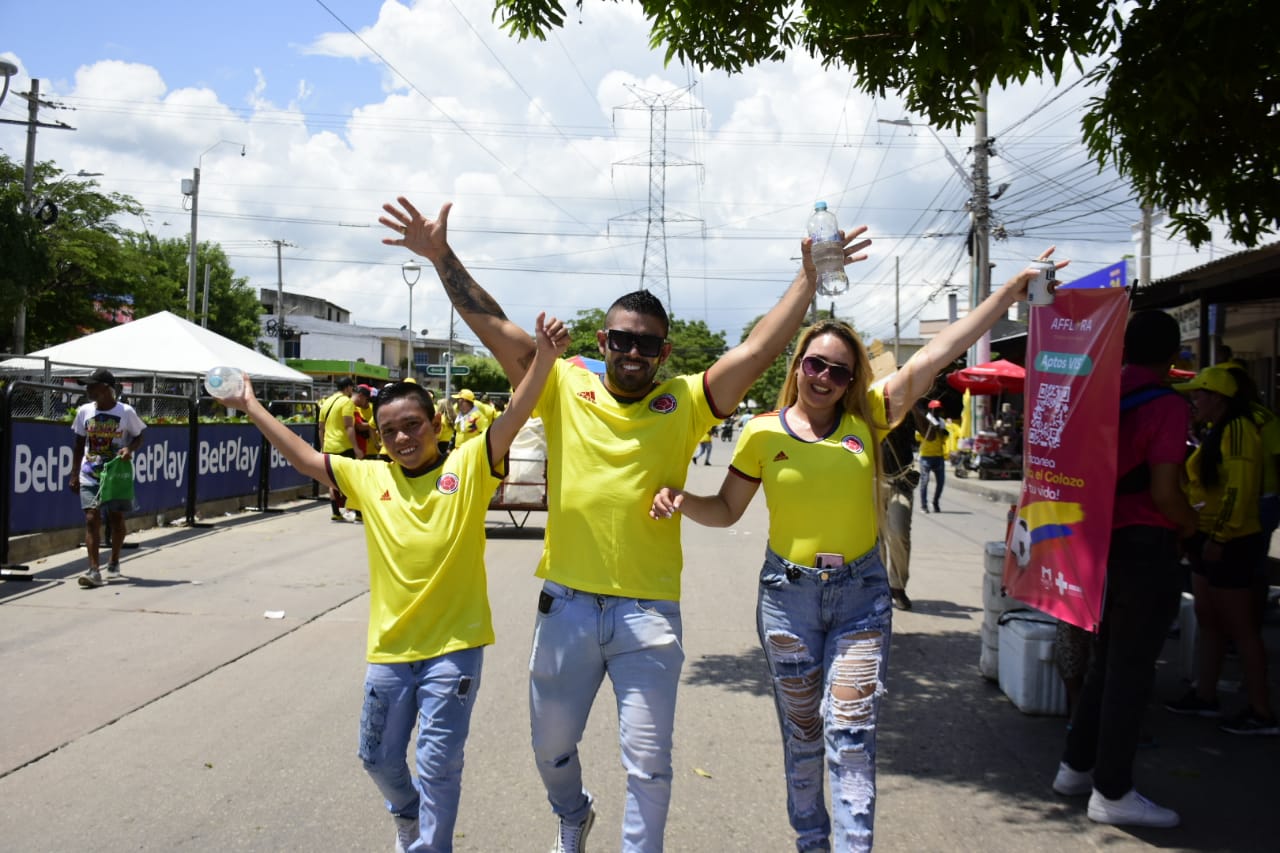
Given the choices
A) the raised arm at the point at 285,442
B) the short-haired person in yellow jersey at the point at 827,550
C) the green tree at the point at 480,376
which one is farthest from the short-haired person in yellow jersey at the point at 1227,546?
the green tree at the point at 480,376

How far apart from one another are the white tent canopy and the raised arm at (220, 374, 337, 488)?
13.5 metres

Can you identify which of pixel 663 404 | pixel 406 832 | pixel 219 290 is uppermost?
pixel 219 290

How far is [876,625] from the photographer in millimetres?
3445

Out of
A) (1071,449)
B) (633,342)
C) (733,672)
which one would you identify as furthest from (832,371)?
(733,672)

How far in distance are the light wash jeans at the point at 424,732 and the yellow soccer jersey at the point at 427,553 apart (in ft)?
0.20

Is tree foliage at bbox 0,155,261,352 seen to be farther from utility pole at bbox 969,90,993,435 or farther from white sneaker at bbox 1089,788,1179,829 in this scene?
white sneaker at bbox 1089,788,1179,829

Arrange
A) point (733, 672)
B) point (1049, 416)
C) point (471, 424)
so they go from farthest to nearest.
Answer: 1. point (471, 424)
2. point (733, 672)
3. point (1049, 416)

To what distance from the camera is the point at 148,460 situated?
12.1m

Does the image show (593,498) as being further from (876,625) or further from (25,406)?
(25,406)

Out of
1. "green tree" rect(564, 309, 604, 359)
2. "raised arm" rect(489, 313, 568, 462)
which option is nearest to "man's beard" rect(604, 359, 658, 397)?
"raised arm" rect(489, 313, 568, 462)

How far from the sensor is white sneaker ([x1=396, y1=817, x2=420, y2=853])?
338cm

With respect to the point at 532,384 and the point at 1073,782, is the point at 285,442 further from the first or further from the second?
the point at 1073,782

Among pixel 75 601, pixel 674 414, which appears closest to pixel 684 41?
Result: pixel 674 414

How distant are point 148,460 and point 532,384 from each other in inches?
404
